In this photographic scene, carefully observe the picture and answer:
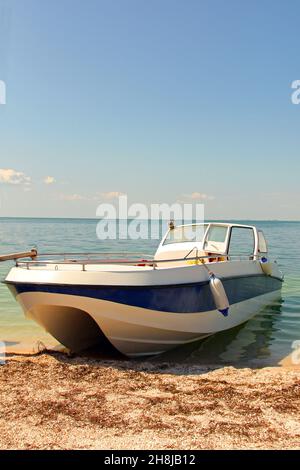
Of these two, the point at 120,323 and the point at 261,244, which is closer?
the point at 120,323

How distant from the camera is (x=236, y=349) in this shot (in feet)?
27.3

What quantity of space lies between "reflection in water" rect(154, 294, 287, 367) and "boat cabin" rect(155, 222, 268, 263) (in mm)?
1730

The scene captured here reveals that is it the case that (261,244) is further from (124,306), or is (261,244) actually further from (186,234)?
(124,306)

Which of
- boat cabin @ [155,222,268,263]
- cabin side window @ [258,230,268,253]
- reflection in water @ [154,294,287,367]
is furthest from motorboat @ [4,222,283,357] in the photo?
cabin side window @ [258,230,268,253]

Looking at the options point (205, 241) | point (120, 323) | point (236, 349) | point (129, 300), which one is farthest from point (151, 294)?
point (205, 241)

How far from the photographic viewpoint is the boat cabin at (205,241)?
972 centimetres

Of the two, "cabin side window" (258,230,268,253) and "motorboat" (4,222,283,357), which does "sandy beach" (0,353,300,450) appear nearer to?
"motorboat" (4,222,283,357)

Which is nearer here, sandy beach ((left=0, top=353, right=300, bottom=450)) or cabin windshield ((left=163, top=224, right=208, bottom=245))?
sandy beach ((left=0, top=353, right=300, bottom=450))

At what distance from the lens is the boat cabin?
31.9ft

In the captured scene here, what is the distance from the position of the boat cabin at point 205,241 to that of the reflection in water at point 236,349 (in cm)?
173

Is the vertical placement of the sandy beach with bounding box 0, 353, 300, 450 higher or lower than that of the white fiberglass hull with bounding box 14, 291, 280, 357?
lower

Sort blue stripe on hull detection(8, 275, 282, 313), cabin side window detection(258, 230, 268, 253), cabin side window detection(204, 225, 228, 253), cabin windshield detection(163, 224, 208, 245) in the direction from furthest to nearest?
1. cabin side window detection(258, 230, 268, 253)
2. cabin windshield detection(163, 224, 208, 245)
3. cabin side window detection(204, 225, 228, 253)
4. blue stripe on hull detection(8, 275, 282, 313)

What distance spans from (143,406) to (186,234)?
19.6ft
